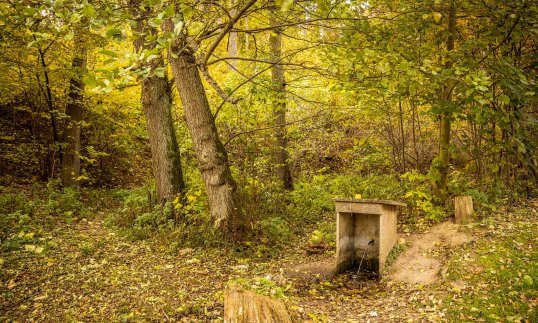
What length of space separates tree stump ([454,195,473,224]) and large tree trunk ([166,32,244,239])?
4.45 m

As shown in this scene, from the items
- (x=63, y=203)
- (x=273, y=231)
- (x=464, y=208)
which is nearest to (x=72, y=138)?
(x=63, y=203)

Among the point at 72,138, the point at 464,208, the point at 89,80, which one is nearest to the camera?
the point at 89,80

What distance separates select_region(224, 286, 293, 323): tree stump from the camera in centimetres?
288

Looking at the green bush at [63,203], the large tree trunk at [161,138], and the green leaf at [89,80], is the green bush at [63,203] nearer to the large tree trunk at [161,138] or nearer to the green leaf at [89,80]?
the large tree trunk at [161,138]

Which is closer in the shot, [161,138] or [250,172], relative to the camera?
[161,138]

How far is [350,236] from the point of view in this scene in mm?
6648

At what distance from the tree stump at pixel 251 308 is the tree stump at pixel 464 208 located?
5.61 metres

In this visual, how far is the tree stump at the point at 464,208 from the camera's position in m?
7.20

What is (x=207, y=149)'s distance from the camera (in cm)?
621

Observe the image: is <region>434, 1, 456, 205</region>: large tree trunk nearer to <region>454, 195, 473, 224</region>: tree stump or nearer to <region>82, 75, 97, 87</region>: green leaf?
<region>454, 195, 473, 224</region>: tree stump

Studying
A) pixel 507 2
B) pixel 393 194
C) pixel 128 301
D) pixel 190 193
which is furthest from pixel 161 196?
pixel 507 2

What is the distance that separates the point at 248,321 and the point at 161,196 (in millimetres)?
4880

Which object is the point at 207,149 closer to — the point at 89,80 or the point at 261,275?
the point at 261,275

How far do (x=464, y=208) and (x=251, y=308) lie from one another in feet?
19.5
